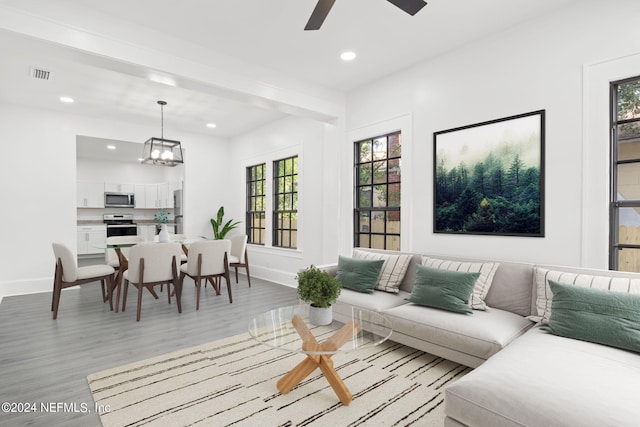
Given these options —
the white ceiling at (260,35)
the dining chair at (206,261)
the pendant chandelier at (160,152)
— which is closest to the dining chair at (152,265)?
the dining chair at (206,261)

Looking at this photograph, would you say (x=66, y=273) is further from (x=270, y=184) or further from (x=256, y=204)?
(x=256, y=204)

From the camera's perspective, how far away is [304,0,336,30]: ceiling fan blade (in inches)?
81.6

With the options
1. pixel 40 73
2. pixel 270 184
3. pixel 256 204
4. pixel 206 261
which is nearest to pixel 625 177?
pixel 206 261

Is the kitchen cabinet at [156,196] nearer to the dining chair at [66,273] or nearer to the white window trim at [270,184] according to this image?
the white window trim at [270,184]

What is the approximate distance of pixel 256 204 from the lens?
6.88m

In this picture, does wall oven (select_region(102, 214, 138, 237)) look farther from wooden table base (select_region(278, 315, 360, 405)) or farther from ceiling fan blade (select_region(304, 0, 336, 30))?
ceiling fan blade (select_region(304, 0, 336, 30))

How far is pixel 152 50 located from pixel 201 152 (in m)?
4.01

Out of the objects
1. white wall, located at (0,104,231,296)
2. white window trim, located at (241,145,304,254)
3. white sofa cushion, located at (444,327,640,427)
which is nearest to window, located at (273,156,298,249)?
white window trim, located at (241,145,304,254)

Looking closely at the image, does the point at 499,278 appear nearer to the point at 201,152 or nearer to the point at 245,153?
the point at 245,153

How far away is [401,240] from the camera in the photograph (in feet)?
13.2

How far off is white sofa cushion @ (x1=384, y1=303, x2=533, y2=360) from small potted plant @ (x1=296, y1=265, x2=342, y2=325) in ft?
2.49

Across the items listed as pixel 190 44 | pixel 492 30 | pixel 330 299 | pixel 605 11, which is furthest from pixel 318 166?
pixel 605 11

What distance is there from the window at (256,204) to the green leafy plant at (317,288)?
445 cm

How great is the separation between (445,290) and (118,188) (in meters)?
9.62
